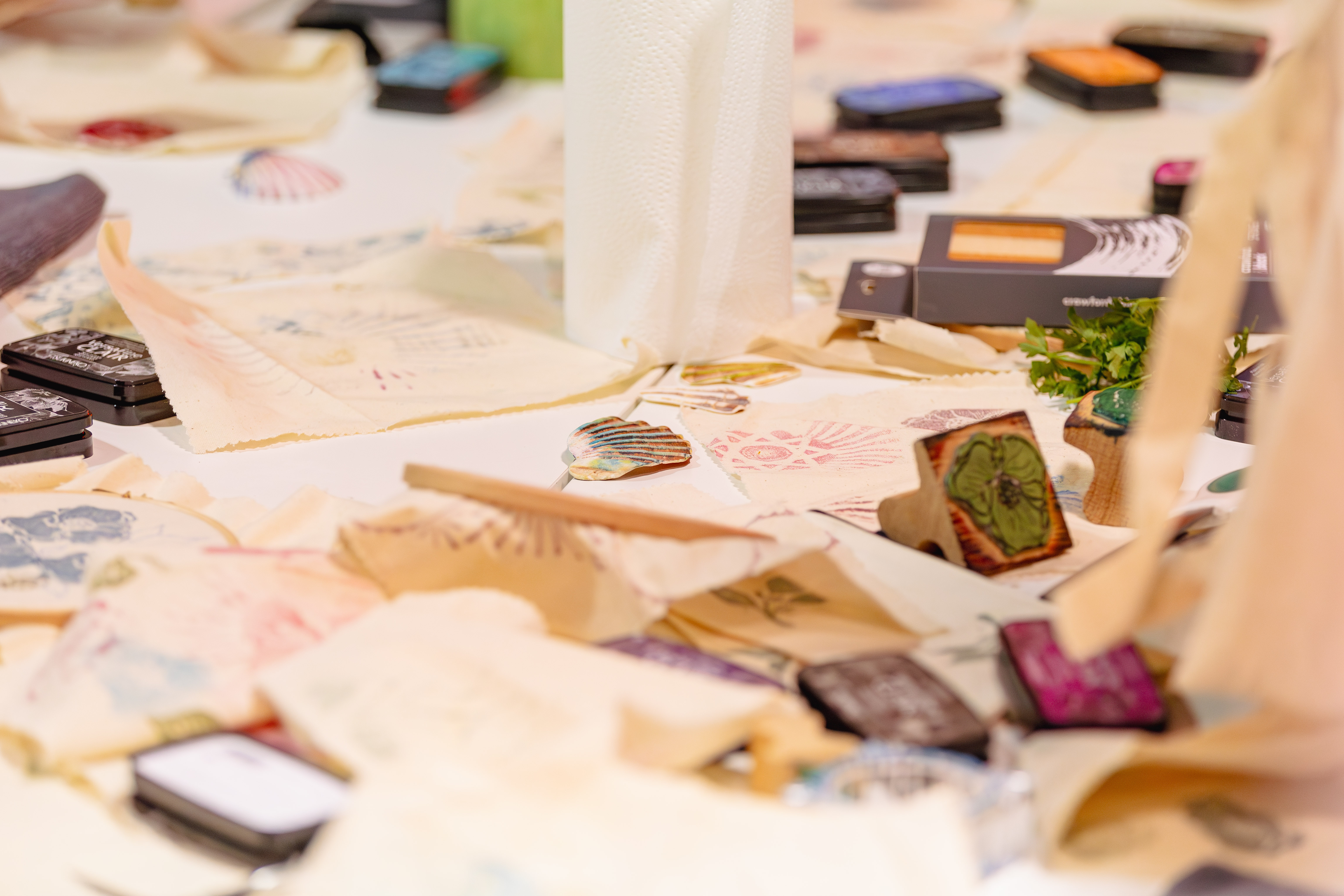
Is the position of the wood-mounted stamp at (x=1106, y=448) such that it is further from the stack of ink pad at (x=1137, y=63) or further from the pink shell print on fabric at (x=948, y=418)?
the stack of ink pad at (x=1137, y=63)

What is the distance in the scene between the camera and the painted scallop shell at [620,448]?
745mm

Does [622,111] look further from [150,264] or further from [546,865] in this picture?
[546,865]

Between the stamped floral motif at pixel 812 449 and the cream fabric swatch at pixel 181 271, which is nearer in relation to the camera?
the stamped floral motif at pixel 812 449

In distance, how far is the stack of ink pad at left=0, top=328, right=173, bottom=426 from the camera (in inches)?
31.8

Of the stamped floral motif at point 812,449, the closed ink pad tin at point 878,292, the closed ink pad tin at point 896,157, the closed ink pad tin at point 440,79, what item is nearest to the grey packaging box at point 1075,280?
the closed ink pad tin at point 878,292

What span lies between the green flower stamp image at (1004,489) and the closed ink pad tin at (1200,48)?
3.68ft

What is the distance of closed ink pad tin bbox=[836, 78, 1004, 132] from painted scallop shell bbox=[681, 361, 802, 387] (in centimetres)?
50

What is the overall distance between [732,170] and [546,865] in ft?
1.77

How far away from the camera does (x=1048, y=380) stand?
83 centimetres

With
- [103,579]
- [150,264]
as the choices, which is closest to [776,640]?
[103,579]

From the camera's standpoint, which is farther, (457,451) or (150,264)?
(150,264)

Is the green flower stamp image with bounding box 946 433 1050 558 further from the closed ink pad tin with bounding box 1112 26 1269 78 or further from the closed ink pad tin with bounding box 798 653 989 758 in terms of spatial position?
the closed ink pad tin with bounding box 1112 26 1269 78

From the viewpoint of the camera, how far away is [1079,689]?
0.49 metres

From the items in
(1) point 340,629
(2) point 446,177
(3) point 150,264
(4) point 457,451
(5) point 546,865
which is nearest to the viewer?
(5) point 546,865
